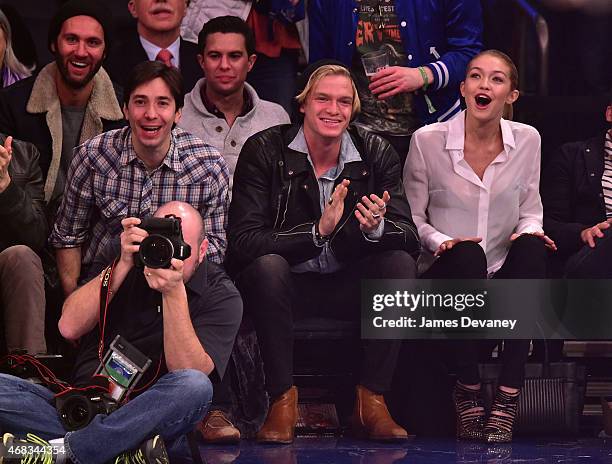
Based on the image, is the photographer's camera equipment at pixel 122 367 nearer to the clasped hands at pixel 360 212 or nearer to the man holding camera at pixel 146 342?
the man holding camera at pixel 146 342

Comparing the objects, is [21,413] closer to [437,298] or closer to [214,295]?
[214,295]

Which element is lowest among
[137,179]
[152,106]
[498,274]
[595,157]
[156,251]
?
[498,274]

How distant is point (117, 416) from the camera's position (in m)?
3.63

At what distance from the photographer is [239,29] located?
4.79 m

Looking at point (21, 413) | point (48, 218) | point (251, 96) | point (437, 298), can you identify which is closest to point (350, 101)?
point (251, 96)

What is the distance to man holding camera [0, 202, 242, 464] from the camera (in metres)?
3.63

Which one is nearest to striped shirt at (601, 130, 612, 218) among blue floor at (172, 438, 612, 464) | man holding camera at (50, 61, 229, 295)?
blue floor at (172, 438, 612, 464)

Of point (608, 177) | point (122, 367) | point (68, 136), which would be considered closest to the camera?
point (122, 367)

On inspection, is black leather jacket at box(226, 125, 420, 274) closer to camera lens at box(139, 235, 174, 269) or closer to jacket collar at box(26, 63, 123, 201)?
jacket collar at box(26, 63, 123, 201)

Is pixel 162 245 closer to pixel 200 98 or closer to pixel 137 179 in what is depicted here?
pixel 137 179

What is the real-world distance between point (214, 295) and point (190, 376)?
0.40 meters

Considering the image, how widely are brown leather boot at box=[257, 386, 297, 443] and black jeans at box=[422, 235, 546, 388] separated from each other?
61cm

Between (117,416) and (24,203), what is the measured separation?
37.1 inches

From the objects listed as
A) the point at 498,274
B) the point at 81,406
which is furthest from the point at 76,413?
the point at 498,274
